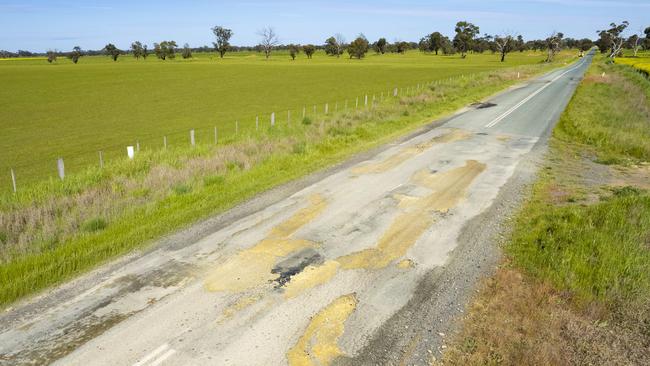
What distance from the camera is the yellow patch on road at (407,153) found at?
15.6 meters

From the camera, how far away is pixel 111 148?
2338cm

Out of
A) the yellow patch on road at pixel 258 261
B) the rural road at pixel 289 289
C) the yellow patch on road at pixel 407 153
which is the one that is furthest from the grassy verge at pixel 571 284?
the yellow patch on road at pixel 407 153

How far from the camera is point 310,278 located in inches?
318

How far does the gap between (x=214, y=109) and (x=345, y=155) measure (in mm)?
23084

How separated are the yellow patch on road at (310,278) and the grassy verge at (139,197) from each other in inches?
154

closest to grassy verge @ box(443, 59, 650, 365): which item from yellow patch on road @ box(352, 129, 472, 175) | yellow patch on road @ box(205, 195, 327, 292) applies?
yellow patch on road @ box(205, 195, 327, 292)

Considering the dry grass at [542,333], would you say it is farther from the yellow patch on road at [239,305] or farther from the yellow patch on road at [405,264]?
the yellow patch on road at [239,305]

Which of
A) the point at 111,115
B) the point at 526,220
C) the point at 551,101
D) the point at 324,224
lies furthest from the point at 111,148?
the point at 551,101

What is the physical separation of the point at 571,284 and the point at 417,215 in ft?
13.7

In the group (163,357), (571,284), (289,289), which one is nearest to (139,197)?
(289,289)

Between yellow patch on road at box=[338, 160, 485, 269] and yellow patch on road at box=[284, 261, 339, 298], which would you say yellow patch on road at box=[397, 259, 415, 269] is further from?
yellow patch on road at box=[284, 261, 339, 298]

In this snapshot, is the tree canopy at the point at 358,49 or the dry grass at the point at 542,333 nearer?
the dry grass at the point at 542,333

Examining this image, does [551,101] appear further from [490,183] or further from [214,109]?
[214,109]

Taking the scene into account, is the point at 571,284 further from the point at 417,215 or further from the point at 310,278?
the point at 310,278
